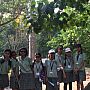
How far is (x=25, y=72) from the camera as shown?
7828 millimetres

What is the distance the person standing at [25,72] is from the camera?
7.71 metres

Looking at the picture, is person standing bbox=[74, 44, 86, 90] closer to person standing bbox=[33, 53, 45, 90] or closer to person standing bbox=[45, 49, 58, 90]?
person standing bbox=[45, 49, 58, 90]

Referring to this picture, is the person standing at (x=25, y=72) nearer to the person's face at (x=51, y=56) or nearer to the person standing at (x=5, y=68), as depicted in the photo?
the person standing at (x=5, y=68)

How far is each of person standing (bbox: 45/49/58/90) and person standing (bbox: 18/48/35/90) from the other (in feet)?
1.57

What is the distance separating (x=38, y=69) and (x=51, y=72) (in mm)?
378

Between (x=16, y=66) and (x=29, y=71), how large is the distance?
1.13 feet

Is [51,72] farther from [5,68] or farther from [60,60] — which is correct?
[5,68]

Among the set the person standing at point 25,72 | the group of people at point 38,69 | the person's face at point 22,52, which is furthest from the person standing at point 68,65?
the person's face at point 22,52

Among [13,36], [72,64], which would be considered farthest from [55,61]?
[13,36]

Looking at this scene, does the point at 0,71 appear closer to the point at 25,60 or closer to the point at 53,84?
the point at 25,60

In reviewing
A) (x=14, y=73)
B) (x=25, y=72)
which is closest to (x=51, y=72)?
(x=25, y=72)

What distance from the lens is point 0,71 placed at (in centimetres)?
Result: 807

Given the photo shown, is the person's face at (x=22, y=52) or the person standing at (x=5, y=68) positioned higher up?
the person's face at (x=22, y=52)

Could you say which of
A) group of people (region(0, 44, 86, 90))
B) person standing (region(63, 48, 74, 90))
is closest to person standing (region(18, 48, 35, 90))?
group of people (region(0, 44, 86, 90))
